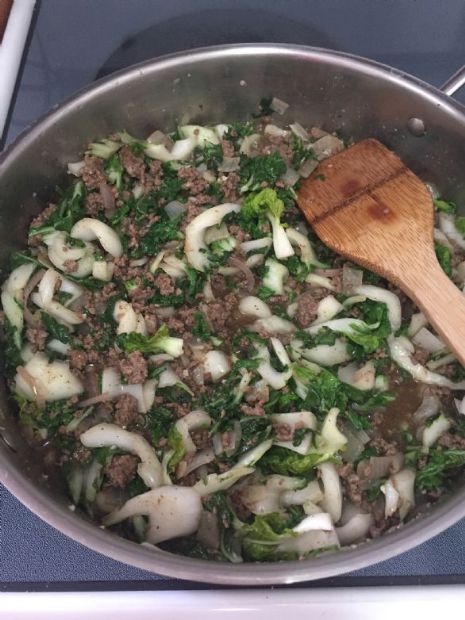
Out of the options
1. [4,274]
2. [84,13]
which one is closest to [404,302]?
[4,274]

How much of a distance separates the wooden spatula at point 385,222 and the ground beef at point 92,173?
812 mm

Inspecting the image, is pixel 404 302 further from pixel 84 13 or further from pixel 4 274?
pixel 84 13

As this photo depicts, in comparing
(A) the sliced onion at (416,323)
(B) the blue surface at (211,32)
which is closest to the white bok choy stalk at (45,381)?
(B) the blue surface at (211,32)

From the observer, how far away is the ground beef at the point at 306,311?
2.27 metres

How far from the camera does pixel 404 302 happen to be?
232 centimetres

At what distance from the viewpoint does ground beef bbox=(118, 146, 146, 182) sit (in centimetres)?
245

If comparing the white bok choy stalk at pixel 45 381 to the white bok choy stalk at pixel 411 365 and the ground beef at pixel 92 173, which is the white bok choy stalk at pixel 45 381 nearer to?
the ground beef at pixel 92 173

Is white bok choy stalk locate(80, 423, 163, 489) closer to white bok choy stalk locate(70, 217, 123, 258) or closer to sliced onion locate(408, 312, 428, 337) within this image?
white bok choy stalk locate(70, 217, 123, 258)

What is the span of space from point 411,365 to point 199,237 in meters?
0.93

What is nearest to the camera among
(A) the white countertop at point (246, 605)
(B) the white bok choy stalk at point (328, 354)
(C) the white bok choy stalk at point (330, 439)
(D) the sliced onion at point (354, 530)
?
(A) the white countertop at point (246, 605)

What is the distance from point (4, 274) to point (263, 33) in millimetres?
1620

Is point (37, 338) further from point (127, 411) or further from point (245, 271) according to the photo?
point (245, 271)

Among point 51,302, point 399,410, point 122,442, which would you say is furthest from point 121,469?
point 399,410

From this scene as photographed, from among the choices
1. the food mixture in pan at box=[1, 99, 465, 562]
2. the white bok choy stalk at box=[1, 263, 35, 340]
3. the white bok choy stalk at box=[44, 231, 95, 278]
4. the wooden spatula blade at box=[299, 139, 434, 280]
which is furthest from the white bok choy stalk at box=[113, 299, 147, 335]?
the wooden spatula blade at box=[299, 139, 434, 280]
